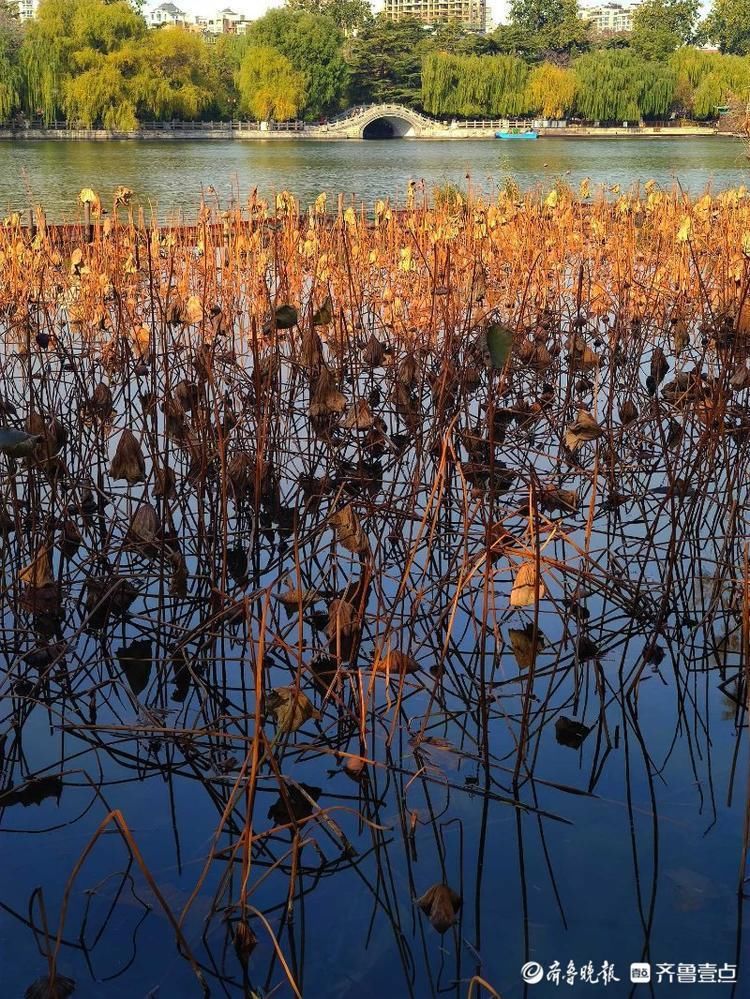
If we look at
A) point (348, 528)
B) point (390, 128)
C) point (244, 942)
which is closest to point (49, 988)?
point (244, 942)

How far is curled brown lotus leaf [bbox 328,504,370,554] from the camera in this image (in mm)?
1841

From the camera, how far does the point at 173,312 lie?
114 inches

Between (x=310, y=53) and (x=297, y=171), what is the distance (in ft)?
105

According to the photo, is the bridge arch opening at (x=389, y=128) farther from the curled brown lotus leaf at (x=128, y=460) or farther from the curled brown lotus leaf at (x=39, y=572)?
the curled brown lotus leaf at (x=39, y=572)

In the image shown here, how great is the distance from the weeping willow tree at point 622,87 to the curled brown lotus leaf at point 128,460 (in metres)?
52.3

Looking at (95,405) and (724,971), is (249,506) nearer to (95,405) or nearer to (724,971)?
(95,405)

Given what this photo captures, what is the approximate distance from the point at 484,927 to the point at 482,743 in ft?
1.21

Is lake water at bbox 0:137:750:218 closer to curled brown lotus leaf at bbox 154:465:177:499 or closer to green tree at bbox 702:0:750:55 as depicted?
curled brown lotus leaf at bbox 154:465:177:499

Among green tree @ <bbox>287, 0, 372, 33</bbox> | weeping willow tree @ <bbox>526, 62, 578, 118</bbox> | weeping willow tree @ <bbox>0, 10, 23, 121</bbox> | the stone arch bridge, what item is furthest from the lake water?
green tree @ <bbox>287, 0, 372, 33</bbox>

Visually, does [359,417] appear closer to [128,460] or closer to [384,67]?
[128,460]

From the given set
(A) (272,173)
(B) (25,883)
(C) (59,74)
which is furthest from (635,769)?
(C) (59,74)

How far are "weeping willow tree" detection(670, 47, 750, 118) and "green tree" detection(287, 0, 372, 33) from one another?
24731 mm

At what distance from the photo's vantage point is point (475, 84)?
53.1 metres

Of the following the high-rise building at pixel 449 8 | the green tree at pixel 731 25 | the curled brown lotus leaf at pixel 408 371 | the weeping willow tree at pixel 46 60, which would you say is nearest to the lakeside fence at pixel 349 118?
the weeping willow tree at pixel 46 60
